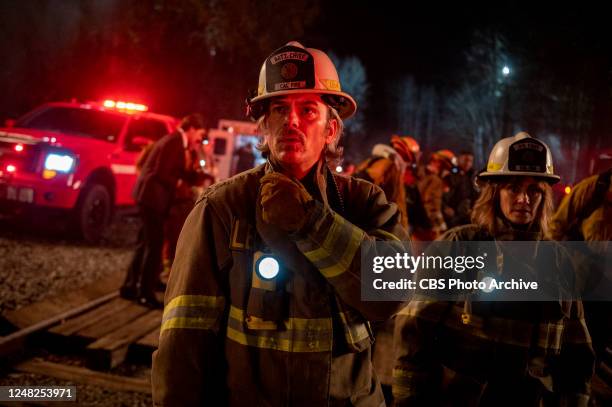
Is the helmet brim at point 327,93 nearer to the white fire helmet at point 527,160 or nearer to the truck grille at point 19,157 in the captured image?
the white fire helmet at point 527,160

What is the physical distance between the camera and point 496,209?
2666mm

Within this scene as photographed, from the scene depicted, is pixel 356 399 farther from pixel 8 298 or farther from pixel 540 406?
pixel 8 298

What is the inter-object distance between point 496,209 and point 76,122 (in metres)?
8.57

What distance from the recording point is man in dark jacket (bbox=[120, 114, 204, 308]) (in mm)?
5715

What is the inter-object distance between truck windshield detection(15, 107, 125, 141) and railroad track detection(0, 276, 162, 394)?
14.3 feet

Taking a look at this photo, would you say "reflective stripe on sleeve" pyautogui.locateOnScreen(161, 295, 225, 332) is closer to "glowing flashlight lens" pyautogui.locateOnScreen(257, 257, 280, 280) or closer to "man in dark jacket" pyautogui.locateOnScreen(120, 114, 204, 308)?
"glowing flashlight lens" pyautogui.locateOnScreen(257, 257, 280, 280)

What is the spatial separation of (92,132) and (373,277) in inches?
342

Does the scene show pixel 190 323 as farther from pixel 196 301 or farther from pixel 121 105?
pixel 121 105

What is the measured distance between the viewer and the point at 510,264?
7.98ft

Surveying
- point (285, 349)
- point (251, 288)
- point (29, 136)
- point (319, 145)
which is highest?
point (29, 136)

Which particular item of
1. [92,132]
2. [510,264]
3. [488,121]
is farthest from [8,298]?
[488,121]

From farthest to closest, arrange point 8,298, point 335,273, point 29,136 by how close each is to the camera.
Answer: point 29,136 → point 8,298 → point 335,273

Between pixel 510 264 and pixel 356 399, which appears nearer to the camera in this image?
pixel 356 399

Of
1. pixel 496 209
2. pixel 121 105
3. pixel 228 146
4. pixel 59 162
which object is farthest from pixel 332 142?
pixel 228 146
